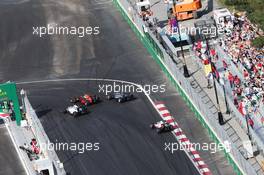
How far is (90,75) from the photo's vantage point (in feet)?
353

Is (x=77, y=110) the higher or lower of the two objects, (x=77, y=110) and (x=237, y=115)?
the lower

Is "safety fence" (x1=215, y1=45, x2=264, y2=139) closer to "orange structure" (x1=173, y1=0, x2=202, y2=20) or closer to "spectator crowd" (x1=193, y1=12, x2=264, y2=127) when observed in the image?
"spectator crowd" (x1=193, y1=12, x2=264, y2=127)

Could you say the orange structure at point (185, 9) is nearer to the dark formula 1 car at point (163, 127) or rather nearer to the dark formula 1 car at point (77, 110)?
the dark formula 1 car at point (77, 110)

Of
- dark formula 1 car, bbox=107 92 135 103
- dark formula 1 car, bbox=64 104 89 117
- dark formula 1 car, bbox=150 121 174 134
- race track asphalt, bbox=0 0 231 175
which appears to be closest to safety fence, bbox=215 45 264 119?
race track asphalt, bbox=0 0 231 175

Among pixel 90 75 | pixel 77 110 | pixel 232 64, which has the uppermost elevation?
pixel 77 110

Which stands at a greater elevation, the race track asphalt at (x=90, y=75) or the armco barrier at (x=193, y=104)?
the armco barrier at (x=193, y=104)

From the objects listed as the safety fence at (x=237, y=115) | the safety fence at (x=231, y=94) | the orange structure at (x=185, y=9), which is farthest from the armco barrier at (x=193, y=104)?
the orange structure at (x=185, y=9)

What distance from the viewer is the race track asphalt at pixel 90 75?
92.3m

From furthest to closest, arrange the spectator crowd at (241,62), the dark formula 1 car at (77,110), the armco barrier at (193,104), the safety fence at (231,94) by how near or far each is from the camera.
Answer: the dark formula 1 car at (77,110) → the spectator crowd at (241,62) → the safety fence at (231,94) → the armco barrier at (193,104)

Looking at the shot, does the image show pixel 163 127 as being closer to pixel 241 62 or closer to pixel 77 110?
pixel 77 110

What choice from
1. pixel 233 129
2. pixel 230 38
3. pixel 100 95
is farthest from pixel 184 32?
pixel 233 129

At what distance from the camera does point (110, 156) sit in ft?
305

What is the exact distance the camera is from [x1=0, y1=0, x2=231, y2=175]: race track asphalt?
3634 inches

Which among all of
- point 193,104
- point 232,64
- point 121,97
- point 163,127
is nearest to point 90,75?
point 121,97
